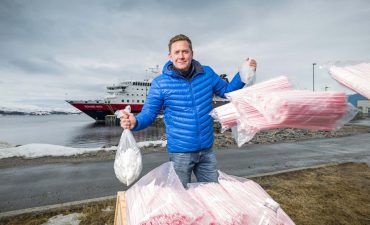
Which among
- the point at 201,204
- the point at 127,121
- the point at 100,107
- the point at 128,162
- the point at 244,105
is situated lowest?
the point at 201,204

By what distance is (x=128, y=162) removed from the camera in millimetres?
1905

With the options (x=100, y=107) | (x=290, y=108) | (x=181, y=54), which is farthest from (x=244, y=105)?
(x=100, y=107)

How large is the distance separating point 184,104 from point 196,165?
654mm

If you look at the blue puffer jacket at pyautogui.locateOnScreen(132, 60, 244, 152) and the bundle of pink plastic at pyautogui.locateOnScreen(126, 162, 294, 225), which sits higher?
the blue puffer jacket at pyautogui.locateOnScreen(132, 60, 244, 152)

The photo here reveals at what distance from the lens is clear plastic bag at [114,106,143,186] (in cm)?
188

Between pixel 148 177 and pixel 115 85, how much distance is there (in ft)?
183

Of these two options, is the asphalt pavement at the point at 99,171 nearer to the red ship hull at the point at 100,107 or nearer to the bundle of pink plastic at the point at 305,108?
the bundle of pink plastic at the point at 305,108

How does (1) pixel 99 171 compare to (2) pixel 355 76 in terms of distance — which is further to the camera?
(1) pixel 99 171

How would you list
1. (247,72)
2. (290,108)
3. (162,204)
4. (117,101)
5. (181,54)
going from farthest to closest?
(117,101) → (181,54) → (247,72) → (162,204) → (290,108)

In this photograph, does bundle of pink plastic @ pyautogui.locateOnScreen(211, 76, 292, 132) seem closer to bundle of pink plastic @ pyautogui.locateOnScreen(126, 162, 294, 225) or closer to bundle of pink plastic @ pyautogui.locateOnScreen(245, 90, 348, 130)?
bundle of pink plastic @ pyautogui.locateOnScreen(245, 90, 348, 130)

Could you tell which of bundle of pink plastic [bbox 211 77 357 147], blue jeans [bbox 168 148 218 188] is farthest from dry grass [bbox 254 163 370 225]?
bundle of pink plastic [bbox 211 77 357 147]

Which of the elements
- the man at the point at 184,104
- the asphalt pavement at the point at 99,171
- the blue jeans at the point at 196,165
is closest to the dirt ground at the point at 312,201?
the asphalt pavement at the point at 99,171

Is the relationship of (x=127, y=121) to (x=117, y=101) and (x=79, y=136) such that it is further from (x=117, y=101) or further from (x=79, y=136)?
(x=117, y=101)

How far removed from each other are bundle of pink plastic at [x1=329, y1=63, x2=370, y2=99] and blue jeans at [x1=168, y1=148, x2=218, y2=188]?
1.51 m
